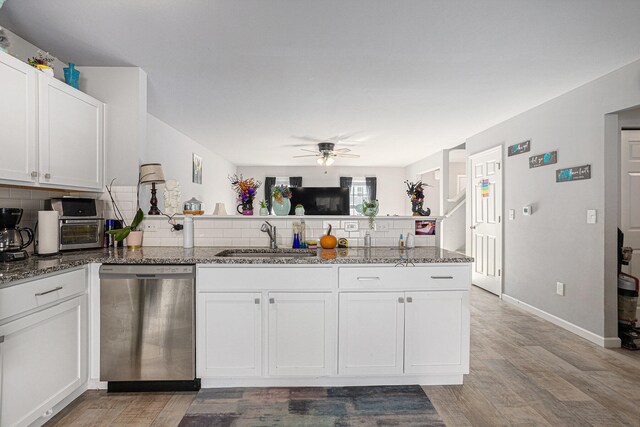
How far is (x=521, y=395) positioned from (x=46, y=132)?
11.6ft

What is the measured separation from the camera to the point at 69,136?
244 cm

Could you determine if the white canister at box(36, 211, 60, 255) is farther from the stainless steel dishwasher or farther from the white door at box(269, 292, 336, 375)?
the white door at box(269, 292, 336, 375)

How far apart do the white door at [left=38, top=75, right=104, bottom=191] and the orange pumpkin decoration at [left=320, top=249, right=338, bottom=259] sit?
1875 millimetres

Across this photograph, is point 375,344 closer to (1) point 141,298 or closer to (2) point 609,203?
(1) point 141,298

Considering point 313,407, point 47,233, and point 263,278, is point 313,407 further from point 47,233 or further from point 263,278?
point 47,233

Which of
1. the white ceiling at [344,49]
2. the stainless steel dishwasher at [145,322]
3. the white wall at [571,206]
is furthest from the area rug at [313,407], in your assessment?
the white ceiling at [344,49]

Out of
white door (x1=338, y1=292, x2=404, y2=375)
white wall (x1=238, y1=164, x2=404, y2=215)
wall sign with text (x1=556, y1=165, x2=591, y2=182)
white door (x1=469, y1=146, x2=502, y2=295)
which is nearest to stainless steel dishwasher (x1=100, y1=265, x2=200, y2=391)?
white door (x1=338, y1=292, x2=404, y2=375)

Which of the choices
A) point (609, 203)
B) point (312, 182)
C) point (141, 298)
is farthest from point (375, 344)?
point (312, 182)

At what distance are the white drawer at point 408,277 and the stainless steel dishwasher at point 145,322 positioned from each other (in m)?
1.05

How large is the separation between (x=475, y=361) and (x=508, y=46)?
7.95 ft

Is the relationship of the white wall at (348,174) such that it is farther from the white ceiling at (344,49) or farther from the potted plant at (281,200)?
the potted plant at (281,200)

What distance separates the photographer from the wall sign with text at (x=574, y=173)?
10.6ft

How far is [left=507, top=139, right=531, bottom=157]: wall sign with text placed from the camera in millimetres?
4074

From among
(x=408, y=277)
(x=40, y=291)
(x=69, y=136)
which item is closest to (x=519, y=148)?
(x=408, y=277)
